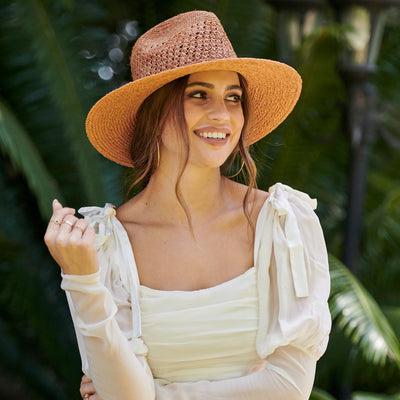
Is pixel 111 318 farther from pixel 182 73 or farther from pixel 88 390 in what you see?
pixel 182 73

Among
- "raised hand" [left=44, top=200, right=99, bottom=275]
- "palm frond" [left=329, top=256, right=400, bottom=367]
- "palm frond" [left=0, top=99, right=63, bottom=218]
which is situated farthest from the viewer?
"palm frond" [left=329, top=256, right=400, bottom=367]

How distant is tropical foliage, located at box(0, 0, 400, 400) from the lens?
3.21m

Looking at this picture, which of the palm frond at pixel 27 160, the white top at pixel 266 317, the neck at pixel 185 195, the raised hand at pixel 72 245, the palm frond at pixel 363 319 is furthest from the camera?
the palm frond at pixel 363 319

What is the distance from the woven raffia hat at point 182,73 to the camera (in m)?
1.76

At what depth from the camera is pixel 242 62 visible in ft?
5.77

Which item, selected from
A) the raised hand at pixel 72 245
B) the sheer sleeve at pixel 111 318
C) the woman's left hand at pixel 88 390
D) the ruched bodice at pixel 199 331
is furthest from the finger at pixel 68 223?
the woman's left hand at pixel 88 390

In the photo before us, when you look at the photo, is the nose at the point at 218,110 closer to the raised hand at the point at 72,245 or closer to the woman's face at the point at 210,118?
the woman's face at the point at 210,118

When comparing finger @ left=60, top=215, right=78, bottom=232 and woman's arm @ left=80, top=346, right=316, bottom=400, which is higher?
finger @ left=60, top=215, right=78, bottom=232

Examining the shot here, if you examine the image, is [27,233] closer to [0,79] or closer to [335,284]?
[0,79]

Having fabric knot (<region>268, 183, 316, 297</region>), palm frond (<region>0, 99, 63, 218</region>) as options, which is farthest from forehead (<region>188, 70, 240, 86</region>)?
palm frond (<region>0, 99, 63, 218</region>)

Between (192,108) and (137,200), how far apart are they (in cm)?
34

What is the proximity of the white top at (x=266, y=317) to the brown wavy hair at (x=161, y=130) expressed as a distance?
0.12 metres

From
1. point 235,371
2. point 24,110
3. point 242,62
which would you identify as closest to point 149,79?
point 242,62

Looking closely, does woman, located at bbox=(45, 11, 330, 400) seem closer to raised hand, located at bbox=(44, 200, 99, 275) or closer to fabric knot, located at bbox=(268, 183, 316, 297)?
fabric knot, located at bbox=(268, 183, 316, 297)
